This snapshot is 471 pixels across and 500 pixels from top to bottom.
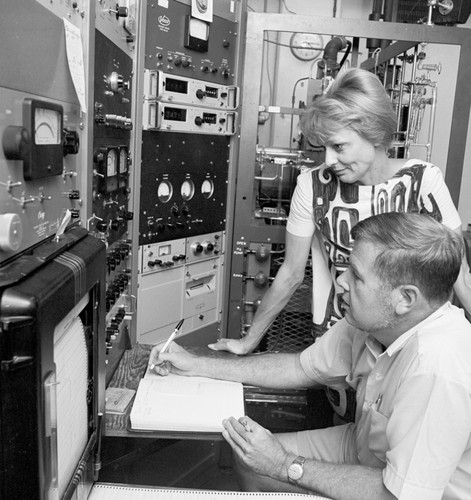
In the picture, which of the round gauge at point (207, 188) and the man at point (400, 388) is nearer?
the man at point (400, 388)

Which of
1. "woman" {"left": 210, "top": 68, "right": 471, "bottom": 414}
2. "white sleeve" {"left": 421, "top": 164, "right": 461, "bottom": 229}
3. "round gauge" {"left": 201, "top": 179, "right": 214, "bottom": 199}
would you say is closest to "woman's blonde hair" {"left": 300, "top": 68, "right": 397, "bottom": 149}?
"woman" {"left": 210, "top": 68, "right": 471, "bottom": 414}

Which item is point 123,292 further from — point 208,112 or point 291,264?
point 208,112

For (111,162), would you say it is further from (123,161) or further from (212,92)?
(212,92)

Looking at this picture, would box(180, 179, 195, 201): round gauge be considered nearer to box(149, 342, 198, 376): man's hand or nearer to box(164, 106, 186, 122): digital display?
box(164, 106, 186, 122): digital display

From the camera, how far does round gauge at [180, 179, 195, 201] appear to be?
2.68 m

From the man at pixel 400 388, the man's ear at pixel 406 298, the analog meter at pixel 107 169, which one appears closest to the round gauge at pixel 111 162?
the analog meter at pixel 107 169

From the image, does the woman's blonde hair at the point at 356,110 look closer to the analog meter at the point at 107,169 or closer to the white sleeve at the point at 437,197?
the white sleeve at the point at 437,197

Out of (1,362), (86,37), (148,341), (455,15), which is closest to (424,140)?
(455,15)

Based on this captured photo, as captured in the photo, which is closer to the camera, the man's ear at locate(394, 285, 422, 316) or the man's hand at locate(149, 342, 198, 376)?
the man's ear at locate(394, 285, 422, 316)

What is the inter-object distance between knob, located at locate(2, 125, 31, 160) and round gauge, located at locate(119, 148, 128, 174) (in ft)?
3.82

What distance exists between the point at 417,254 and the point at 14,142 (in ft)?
2.54

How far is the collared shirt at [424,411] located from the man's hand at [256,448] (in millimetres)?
202

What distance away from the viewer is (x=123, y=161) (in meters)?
1.96

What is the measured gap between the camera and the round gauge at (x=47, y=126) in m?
0.83
